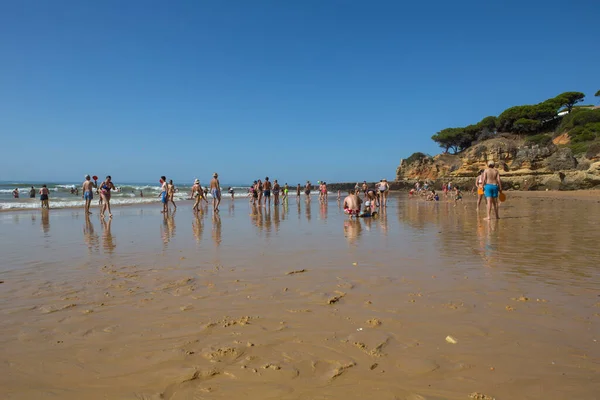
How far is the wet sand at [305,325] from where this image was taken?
234cm

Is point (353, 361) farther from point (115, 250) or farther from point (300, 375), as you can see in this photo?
point (115, 250)

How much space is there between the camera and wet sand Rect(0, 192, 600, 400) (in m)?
2.34

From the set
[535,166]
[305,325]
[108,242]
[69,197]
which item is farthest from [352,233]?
[69,197]

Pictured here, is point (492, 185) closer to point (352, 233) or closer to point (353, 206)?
point (353, 206)

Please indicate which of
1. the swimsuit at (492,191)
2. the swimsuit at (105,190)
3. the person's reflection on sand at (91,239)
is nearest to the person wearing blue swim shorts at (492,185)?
the swimsuit at (492,191)

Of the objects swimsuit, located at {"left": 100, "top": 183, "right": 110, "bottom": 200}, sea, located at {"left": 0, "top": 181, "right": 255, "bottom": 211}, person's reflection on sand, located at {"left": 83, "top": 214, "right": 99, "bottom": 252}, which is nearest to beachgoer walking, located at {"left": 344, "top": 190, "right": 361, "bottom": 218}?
person's reflection on sand, located at {"left": 83, "top": 214, "right": 99, "bottom": 252}

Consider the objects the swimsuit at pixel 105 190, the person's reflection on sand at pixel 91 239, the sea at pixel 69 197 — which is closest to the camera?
the person's reflection on sand at pixel 91 239

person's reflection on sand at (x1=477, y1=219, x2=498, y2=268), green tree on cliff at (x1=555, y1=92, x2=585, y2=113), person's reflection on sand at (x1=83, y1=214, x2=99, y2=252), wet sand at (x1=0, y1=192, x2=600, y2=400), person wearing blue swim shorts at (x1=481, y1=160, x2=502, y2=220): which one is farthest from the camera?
green tree on cliff at (x1=555, y1=92, x2=585, y2=113)

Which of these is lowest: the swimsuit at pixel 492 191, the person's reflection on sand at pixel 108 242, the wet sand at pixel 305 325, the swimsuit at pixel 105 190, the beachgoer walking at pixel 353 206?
the wet sand at pixel 305 325

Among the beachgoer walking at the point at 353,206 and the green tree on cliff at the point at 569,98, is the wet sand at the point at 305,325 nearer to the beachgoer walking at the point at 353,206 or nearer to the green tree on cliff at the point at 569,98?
the beachgoer walking at the point at 353,206

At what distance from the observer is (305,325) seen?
10.7 ft

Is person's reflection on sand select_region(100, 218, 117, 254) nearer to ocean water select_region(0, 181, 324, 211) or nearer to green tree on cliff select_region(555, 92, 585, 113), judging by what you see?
ocean water select_region(0, 181, 324, 211)

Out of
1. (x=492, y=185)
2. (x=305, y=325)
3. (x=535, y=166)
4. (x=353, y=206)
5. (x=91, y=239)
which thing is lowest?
(x=305, y=325)

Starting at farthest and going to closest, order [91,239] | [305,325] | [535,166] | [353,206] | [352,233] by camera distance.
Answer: [535,166]
[353,206]
[352,233]
[91,239]
[305,325]
